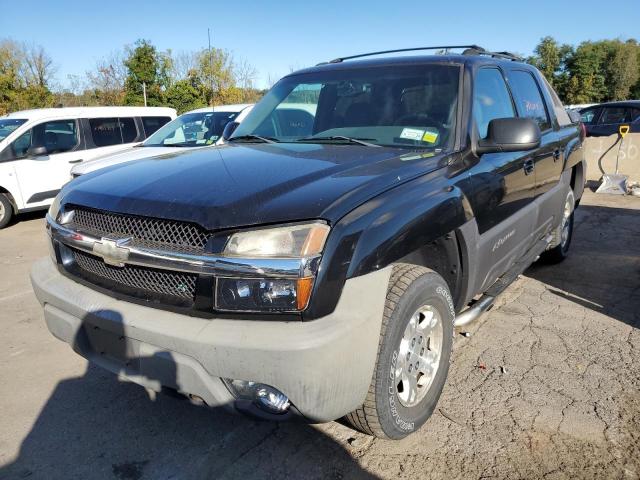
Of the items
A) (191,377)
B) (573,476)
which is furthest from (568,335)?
(191,377)

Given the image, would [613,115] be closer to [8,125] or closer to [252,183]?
[252,183]

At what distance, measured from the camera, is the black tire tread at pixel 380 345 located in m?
2.17

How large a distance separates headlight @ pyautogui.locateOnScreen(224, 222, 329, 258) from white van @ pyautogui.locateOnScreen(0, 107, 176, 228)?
24.6 ft

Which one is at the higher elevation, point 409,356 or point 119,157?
point 119,157

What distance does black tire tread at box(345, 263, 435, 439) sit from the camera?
217cm

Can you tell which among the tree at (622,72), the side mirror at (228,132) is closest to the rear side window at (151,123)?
the side mirror at (228,132)

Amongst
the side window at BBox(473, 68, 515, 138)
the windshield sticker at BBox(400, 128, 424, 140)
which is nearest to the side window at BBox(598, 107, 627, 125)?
the side window at BBox(473, 68, 515, 138)

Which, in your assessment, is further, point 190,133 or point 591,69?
point 591,69

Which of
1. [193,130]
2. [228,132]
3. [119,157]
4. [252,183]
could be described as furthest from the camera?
[193,130]

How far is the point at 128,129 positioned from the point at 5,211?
2.59m

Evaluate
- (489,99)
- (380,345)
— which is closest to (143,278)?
(380,345)

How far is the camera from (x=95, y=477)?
7.61 feet

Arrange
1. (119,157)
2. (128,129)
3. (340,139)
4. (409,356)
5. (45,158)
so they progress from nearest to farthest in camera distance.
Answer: (409,356) < (340,139) < (119,157) < (45,158) < (128,129)

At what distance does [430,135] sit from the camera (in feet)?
9.75
